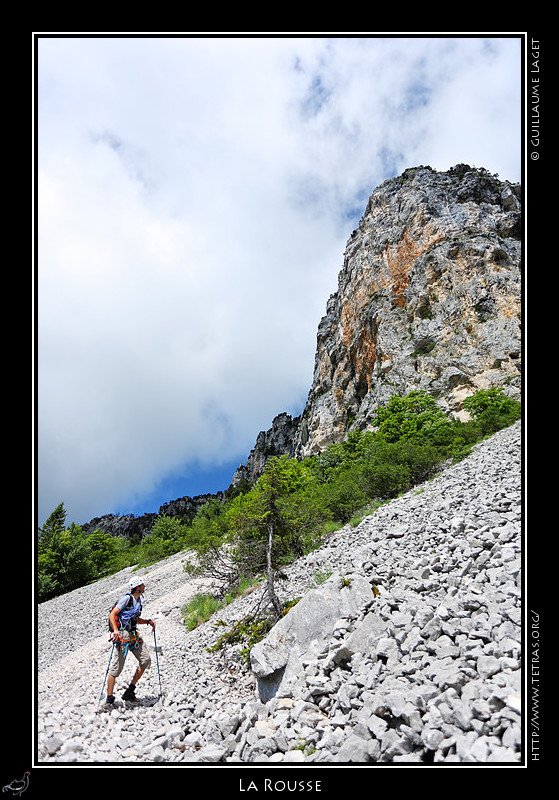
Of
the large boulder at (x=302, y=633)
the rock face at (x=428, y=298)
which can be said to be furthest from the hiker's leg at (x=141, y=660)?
the rock face at (x=428, y=298)

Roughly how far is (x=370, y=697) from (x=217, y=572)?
1085cm

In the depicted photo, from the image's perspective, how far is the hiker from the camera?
5965 mm

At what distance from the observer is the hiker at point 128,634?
19.6 feet

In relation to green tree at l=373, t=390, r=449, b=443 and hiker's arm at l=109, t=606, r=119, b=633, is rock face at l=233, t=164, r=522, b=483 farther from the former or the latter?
hiker's arm at l=109, t=606, r=119, b=633

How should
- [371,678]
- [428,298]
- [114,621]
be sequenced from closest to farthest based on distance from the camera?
[371,678] → [114,621] → [428,298]

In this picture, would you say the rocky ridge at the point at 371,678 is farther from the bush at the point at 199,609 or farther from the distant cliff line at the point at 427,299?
the distant cliff line at the point at 427,299

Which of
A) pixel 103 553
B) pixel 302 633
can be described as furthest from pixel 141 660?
pixel 103 553

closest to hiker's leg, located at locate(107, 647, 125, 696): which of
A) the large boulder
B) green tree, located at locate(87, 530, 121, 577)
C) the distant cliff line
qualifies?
the large boulder

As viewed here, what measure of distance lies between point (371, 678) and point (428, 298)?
66018 mm
